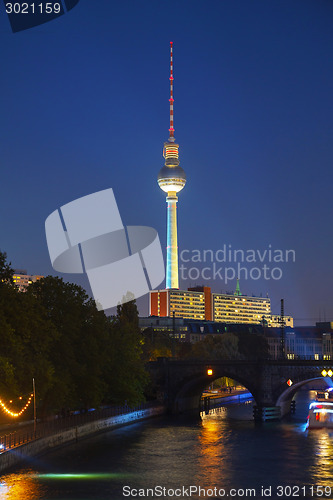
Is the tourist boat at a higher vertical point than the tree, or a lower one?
lower

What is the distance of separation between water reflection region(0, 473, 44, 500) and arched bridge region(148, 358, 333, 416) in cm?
5623

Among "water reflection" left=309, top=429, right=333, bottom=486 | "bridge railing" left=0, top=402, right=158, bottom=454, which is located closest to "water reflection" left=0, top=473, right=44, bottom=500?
"bridge railing" left=0, top=402, right=158, bottom=454

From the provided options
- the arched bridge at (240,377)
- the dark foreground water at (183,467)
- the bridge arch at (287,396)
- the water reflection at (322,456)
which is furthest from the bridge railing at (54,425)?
the water reflection at (322,456)

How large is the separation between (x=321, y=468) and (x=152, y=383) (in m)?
58.1

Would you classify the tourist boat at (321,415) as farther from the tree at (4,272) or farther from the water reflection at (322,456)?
the tree at (4,272)

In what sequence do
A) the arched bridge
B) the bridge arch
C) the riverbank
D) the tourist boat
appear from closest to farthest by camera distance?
the riverbank
the tourist boat
the arched bridge
the bridge arch

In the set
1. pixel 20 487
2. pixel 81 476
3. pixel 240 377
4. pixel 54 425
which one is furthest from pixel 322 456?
pixel 240 377

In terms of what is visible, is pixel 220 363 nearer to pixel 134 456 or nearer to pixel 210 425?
pixel 210 425

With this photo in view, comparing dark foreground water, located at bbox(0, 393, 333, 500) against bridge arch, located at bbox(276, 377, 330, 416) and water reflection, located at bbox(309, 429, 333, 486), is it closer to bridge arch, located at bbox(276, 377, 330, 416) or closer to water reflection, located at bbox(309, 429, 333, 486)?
water reflection, located at bbox(309, 429, 333, 486)

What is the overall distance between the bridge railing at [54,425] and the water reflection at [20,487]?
2573mm

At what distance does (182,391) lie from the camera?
12175cm

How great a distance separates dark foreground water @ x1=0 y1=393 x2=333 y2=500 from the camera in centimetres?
5612

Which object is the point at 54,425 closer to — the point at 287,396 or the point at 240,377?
the point at 240,377

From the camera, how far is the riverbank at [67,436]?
6031cm
